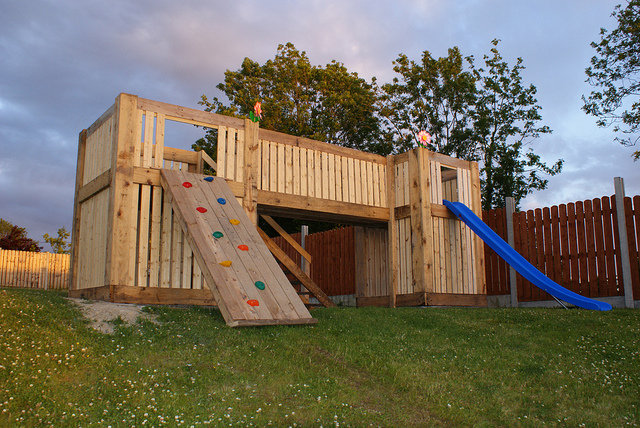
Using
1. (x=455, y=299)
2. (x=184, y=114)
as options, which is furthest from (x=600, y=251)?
(x=184, y=114)

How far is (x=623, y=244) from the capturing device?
1098 cm

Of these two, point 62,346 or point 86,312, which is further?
point 86,312

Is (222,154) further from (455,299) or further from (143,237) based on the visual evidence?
(455,299)

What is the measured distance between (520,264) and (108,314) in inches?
296

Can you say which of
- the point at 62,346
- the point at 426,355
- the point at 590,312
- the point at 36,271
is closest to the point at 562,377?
the point at 426,355

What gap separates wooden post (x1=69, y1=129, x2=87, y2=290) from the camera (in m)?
10.9

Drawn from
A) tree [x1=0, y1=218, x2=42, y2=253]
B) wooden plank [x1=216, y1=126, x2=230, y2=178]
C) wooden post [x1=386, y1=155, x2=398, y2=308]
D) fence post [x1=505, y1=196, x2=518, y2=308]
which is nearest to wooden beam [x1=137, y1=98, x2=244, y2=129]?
wooden plank [x1=216, y1=126, x2=230, y2=178]

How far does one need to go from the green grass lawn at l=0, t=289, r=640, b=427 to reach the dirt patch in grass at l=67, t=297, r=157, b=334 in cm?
17

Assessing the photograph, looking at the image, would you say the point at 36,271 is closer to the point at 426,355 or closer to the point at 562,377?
the point at 426,355

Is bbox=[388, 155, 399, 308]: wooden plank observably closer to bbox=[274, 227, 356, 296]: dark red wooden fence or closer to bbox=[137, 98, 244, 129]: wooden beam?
bbox=[274, 227, 356, 296]: dark red wooden fence

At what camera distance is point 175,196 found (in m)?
9.12

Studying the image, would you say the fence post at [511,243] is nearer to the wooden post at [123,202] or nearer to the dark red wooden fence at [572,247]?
the dark red wooden fence at [572,247]

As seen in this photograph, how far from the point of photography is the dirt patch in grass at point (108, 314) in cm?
706

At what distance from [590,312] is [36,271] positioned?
64.4ft
